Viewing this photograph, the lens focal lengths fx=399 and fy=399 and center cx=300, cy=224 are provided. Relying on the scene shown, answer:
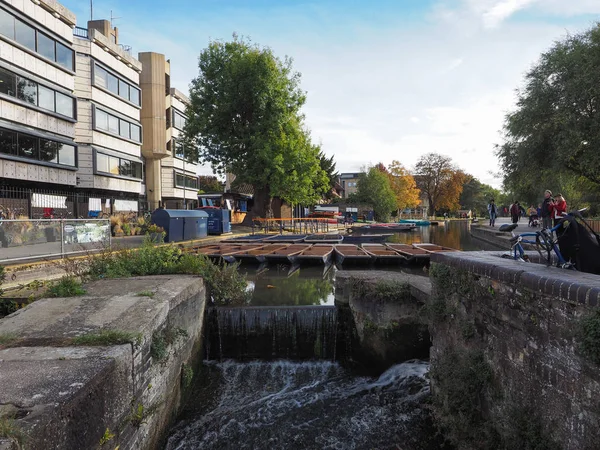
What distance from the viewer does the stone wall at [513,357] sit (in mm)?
2936

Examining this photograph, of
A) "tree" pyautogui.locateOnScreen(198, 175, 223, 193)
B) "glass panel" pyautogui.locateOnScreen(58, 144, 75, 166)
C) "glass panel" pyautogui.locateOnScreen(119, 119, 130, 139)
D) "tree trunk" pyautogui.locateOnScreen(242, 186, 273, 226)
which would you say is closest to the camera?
"glass panel" pyautogui.locateOnScreen(58, 144, 75, 166)

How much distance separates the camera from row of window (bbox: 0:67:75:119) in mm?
20766

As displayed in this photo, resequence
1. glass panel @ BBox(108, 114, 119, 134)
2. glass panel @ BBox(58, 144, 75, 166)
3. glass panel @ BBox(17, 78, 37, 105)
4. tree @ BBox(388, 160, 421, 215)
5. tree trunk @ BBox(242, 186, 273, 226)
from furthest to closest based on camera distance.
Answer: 1. tree @ BBox(388, 160, 421, 215)
2. tree trunk @ BBox(242, 186, 273, 226)
3. glass panel @ BBox(108, 114, 119, 134)
4. glass panel @ BBox(58, 144, 75, 166)
5. glass panel @ BBox(17, 78, 37, 105)

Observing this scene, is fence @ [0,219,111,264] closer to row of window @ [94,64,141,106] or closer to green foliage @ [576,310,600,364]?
green foliage @ [576,310,600,364]

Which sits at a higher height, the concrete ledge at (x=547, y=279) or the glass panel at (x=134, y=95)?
the glass panel at (x=134, y=95)

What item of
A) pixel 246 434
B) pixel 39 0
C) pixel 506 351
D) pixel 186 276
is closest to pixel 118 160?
pixel 39 0

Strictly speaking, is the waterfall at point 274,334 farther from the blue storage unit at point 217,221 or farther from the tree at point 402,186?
the tree at point 402,186

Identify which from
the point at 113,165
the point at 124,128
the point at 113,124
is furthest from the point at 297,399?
the point at 124,128

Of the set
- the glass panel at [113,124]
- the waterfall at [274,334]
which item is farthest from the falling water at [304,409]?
the glass panel at [113,124]

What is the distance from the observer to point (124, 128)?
30734mm

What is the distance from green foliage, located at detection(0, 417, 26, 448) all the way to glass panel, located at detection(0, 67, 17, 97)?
24072mm

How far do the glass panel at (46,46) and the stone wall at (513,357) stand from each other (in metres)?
26.4

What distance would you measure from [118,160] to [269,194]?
1156 cm

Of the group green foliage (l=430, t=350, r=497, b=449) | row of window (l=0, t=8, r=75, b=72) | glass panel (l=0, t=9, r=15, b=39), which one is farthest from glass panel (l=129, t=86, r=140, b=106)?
green foliage (l=430, t=350, r=497, b=449)
